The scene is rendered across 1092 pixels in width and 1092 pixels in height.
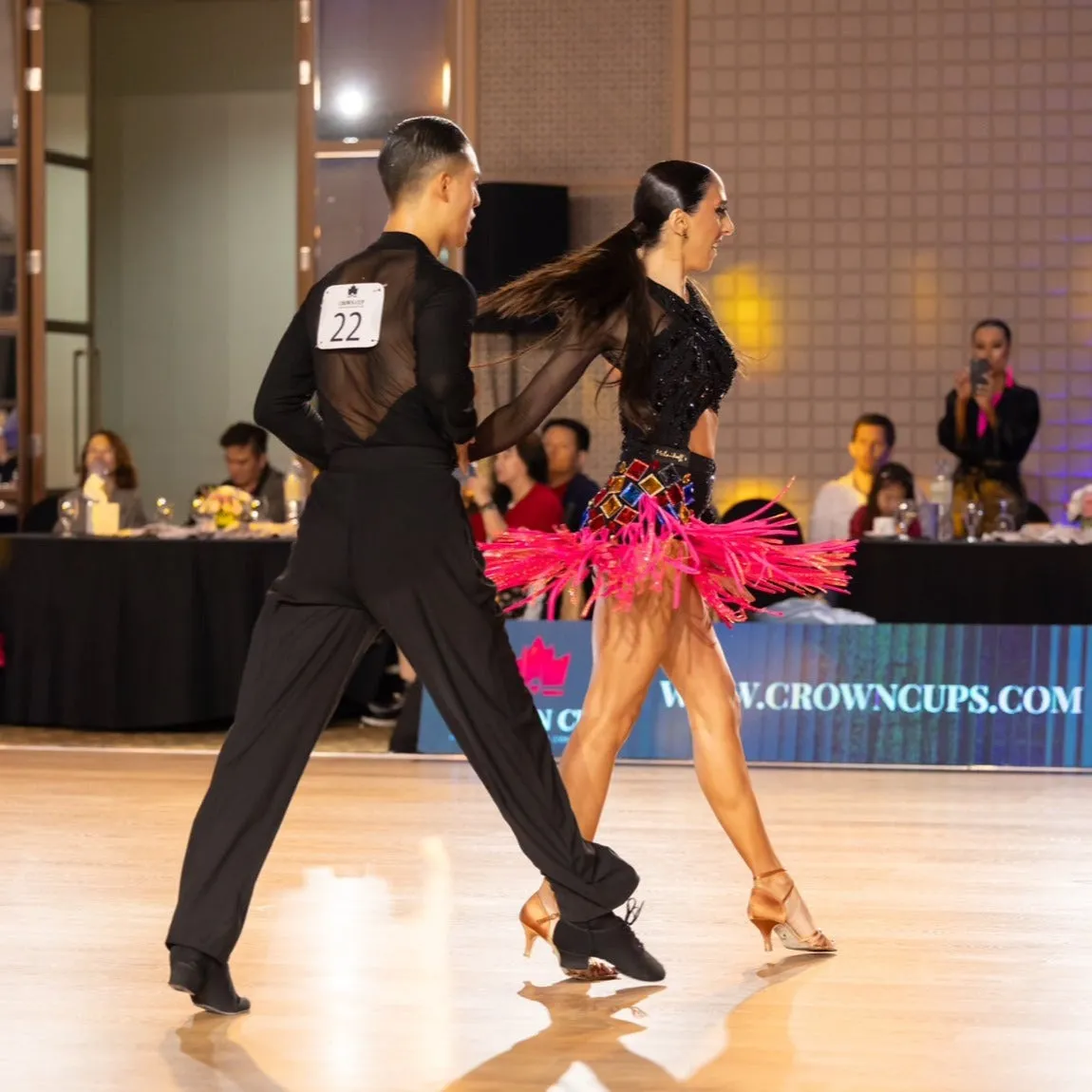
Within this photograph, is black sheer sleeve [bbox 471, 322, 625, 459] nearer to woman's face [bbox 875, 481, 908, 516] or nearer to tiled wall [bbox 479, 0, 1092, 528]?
woman's face [bbox 875, 481, 908, 516]

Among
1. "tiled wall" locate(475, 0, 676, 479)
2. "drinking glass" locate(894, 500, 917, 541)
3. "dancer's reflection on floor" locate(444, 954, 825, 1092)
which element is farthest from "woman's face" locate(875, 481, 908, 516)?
"dancer's reflection on floor" locate(444, 954, 825, 1092)

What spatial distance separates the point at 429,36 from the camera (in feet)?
30.8

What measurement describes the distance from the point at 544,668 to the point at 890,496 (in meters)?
1.75

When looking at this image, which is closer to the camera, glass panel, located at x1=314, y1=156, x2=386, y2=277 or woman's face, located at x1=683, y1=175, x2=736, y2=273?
woman's face, located at x1=683, y1=175, x2=736, y2=273

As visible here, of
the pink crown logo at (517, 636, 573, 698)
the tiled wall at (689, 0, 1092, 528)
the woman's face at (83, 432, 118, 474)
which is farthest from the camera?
the tiled wall at (689, 0, 1092, 528)

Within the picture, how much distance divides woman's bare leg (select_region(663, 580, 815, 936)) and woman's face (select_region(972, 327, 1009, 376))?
4530mm

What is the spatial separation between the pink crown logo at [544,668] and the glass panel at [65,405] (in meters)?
4.19

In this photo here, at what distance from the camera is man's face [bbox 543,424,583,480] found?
749cm

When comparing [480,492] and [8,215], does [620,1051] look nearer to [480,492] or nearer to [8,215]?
[480,492]

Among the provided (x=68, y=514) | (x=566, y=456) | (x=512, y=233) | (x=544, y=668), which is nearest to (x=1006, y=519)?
(x=566, y=456)

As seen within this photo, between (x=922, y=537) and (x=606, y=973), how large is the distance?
3931 millimetres

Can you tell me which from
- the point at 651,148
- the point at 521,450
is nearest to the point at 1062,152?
the point at 651,148

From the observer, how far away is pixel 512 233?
884 cm

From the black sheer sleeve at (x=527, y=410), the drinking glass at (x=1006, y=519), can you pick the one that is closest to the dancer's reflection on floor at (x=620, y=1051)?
the black sheer sleeve at (x=527, y=410)
